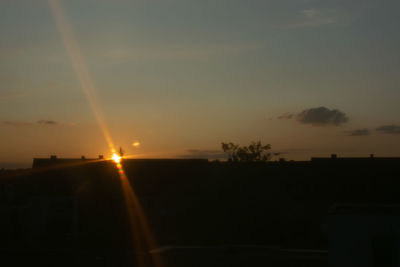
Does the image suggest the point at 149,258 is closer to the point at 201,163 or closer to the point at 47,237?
the point at 47,237

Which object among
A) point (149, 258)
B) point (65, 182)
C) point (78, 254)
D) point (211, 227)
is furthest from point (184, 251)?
point (65, 182)

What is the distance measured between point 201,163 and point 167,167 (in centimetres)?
260

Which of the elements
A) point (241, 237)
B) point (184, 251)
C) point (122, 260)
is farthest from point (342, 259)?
point (241, 237)

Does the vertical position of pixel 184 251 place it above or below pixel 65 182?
below

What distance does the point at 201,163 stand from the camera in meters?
42.3

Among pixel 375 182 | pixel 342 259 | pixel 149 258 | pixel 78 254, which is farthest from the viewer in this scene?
pixel 375 182

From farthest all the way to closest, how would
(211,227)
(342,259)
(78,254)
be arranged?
(211,227) → (78,254) → (342,259)

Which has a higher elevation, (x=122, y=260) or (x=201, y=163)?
(x=201, y=163)

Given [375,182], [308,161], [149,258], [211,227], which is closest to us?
[149,258]

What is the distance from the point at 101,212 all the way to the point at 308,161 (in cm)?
1530

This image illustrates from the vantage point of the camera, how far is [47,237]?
32.9 metres

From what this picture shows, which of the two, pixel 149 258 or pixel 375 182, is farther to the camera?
pixel 375 182

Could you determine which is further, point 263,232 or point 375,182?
point 375,182

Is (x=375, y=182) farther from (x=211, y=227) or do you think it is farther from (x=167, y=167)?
(x=167, y=167)
